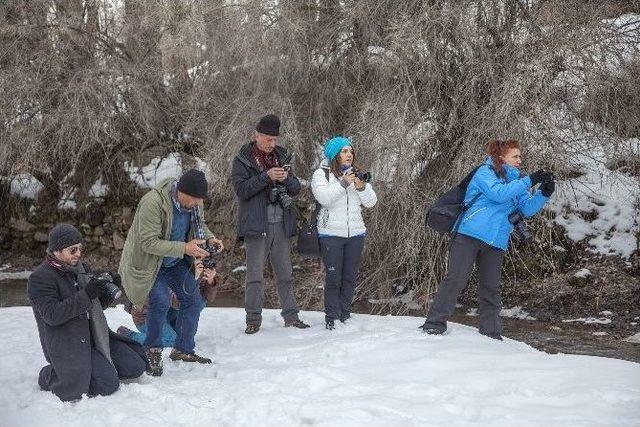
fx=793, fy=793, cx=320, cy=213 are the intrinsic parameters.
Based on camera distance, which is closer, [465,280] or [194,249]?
[194,249]

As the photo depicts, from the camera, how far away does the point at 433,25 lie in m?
9.85

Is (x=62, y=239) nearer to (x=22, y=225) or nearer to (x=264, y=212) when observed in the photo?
(x=264, y=212)

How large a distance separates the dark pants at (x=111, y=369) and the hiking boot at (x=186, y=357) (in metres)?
0.56

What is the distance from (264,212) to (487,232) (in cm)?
179

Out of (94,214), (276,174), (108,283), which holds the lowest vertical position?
(108,283)

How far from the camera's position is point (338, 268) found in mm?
6449

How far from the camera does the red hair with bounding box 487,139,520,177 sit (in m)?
6.01

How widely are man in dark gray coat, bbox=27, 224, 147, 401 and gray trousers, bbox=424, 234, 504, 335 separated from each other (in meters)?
2.50

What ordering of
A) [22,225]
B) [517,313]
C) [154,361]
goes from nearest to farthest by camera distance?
[154,361]
[517,313]
[22,225]

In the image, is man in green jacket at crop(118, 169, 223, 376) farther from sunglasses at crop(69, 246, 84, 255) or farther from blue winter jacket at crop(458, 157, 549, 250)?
blue winter jacket at crop(458, 157, 549, 250)

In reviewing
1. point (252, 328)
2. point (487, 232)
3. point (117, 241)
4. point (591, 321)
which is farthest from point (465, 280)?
point (117, 241)

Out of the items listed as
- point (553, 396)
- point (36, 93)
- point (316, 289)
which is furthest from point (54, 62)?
point (553, 396)

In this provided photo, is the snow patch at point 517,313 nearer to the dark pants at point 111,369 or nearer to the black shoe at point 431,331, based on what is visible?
the black shoe at point 431,331

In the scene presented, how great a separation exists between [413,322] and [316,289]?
436 centimetres
